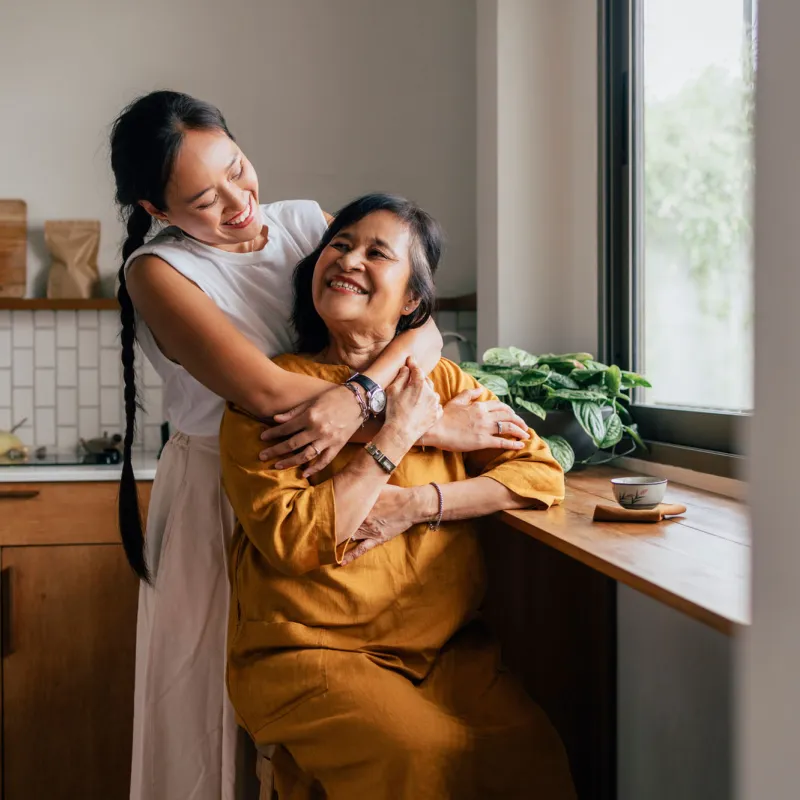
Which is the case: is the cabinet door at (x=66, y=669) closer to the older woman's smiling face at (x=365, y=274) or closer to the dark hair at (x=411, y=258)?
the dark hair at (x=411, y=258)

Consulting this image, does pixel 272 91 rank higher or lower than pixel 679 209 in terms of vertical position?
higher

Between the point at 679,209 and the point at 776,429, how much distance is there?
5.12ft

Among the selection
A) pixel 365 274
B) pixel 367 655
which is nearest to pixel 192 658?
pixel 367 655

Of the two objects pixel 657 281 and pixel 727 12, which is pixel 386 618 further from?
pixel 727 12

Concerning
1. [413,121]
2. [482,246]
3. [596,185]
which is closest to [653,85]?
[596,185]

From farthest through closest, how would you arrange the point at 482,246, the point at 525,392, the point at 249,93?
the point at 249,93 → the point at 482,246 → the point at 525,392

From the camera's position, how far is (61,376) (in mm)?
2898

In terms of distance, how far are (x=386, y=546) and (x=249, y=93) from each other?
2079 mm

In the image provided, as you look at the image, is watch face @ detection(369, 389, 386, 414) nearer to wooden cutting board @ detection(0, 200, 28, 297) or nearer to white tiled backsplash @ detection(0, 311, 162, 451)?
white tiled backsplash @ detection(0, 311, 162, 451)

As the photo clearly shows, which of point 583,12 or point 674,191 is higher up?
point 583,12

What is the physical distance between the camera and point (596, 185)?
2.34 meters

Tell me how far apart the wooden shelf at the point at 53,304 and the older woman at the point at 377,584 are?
4.85 feet

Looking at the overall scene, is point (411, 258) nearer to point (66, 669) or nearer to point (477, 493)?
point (477, 493)

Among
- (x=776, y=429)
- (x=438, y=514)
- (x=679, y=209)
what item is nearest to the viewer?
(x=776, y=429)
